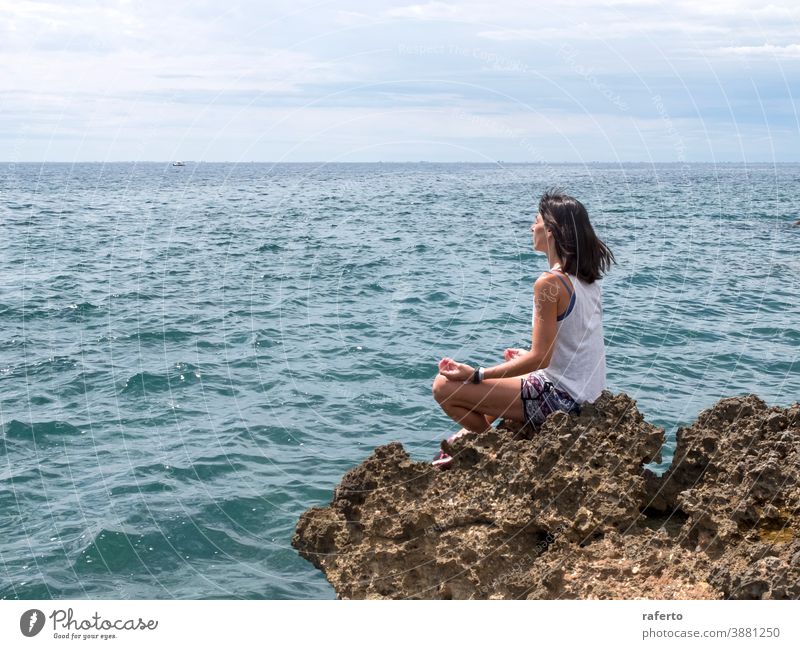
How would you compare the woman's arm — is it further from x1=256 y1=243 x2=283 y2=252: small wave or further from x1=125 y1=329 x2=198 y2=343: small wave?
x1=256 y1=243 x2=283 y2=252: small wave

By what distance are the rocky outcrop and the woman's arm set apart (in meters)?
0.48

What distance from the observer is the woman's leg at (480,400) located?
6.70 metres

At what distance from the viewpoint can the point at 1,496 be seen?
9.41m

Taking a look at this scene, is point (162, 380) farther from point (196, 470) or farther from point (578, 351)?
point (578, 351)

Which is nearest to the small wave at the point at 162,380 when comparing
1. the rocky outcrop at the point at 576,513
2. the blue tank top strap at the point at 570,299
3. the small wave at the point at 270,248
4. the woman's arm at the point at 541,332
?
the rocky outcrop at the point at 576,513

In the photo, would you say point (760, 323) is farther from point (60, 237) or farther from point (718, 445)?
point (60, 237)

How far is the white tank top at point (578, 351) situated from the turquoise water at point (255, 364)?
2.87 metres

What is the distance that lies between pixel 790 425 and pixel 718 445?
58 cm

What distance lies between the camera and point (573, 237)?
655 centimetres
